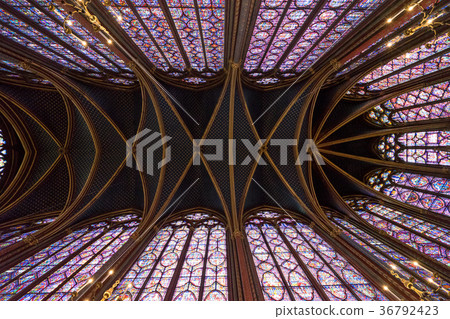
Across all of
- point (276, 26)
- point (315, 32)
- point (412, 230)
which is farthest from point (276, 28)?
point (412, 230)

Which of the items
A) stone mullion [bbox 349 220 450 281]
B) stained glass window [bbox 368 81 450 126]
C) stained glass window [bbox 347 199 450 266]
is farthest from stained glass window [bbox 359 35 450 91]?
stone mullion [bbox 349 220 450 281]

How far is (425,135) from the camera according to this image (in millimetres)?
10234

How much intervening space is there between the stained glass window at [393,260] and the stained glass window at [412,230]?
2.20 ft

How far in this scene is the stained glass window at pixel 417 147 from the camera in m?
9.53

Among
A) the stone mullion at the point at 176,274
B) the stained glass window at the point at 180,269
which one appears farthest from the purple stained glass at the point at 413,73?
the stone mullion at the point at 176,274

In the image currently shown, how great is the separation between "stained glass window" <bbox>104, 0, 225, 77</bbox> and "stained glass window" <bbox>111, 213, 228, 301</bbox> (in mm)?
6655

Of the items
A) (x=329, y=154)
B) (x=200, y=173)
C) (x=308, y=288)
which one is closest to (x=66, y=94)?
(x=200, y=173)

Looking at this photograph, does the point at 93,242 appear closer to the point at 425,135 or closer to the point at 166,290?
the point at 166,290

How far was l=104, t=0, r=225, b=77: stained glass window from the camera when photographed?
6305 mm

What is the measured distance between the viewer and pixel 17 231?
8.77m

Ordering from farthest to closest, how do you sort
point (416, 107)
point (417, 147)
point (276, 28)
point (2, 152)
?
1. point (2, 152)
2. point (417, 147)
3. point (416, 107)
4. point (276, 28)

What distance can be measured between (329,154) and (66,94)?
40.7ft

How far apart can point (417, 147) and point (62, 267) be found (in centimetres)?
1395

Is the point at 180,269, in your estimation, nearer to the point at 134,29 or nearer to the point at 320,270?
the point at 320,270
